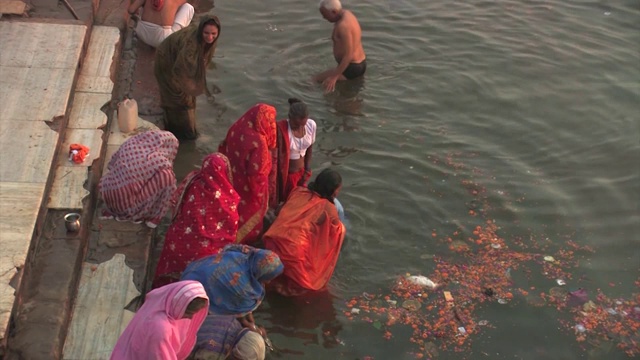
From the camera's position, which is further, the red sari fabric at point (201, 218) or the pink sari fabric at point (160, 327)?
the red sari fabric at point (201, 218)

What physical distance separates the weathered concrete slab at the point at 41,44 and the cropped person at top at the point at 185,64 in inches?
41.2

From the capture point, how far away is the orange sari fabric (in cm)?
618

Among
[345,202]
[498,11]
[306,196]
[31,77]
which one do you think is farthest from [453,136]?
[31,77]

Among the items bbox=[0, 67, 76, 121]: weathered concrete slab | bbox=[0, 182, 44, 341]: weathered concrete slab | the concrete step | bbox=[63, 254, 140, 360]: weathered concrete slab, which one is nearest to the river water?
bbox=[63, 254, 140, 360]: weathered concrete slab

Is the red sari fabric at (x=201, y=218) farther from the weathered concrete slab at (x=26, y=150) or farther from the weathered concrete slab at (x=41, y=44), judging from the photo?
the weathered concrete slab at (x=41, y=44)

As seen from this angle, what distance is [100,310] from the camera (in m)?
5.59

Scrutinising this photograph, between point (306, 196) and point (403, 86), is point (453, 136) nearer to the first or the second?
point (403, 86)

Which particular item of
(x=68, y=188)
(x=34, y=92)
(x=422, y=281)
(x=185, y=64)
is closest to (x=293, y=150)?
(x=185, y=64)

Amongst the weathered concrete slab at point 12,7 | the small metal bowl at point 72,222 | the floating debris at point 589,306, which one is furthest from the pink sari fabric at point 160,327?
the weathered concrete slab at point 12,7

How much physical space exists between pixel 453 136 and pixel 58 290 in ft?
16.6

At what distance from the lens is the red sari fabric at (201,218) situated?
5797 millimetres

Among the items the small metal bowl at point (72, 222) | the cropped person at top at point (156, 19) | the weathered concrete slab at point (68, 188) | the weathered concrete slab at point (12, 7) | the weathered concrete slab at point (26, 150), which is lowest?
the weathered concrete slab at point (68, 188)

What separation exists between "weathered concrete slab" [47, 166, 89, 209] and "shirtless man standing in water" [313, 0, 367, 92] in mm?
3817

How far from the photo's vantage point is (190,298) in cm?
458
